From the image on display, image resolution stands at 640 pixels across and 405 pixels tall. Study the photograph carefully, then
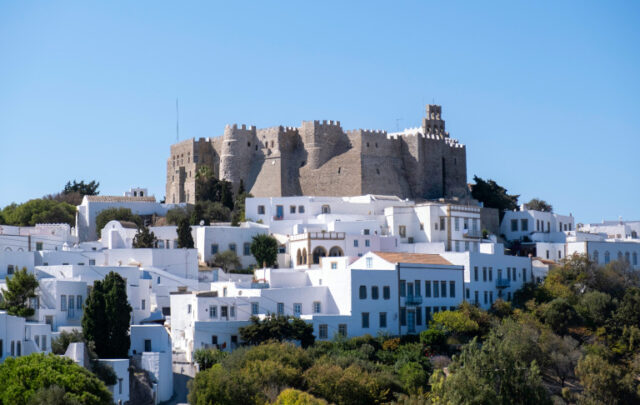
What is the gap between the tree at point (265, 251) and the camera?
61938 millimetres

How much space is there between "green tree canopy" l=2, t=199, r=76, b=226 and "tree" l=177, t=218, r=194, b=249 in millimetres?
12077

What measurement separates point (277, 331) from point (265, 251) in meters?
13.5

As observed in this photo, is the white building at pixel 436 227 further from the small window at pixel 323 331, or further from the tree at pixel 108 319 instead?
the tree at pixel 108 319

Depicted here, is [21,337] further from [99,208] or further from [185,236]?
[99,208]

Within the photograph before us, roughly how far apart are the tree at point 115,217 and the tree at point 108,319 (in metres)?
21.3

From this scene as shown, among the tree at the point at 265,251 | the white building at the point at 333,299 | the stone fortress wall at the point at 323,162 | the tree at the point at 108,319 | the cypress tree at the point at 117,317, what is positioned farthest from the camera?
the stone fortress wall at the point at 323,162

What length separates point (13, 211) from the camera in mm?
71000

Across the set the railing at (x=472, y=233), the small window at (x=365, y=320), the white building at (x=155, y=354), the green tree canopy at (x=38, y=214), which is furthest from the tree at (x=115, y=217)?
the white building at (x=155, y=354)

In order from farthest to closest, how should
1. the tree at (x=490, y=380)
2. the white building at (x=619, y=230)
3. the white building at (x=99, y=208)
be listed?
1. the white building at (x=619, y=230)
2. the white building at (x=99, y=208)
3. the tree at (x=490, y=380)

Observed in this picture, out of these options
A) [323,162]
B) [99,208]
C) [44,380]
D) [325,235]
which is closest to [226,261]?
[325,235]

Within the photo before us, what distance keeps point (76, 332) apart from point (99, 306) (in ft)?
4.66

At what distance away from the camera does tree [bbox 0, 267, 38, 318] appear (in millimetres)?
46188

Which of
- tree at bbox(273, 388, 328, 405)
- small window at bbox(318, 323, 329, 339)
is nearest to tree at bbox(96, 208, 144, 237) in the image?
small window at bbox(318, 323, 329, 339)

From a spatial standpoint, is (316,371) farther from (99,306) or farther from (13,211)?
(13,211)
